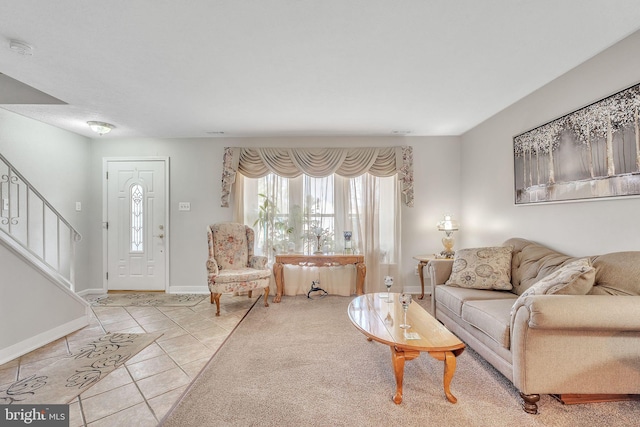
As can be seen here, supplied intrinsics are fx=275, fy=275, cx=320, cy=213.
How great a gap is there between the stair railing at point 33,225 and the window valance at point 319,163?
1908mm

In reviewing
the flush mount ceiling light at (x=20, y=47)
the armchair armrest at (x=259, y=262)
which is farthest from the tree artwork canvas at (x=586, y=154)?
the flush mount ceiling light at (x=20, y=47)

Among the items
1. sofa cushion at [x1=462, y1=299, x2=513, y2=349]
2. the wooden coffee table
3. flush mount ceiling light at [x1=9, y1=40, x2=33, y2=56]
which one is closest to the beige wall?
sofa cushion at [x1=462, y1=299, x2=513, y2=349]

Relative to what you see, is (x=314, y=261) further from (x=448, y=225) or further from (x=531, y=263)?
(x=531, y=263)

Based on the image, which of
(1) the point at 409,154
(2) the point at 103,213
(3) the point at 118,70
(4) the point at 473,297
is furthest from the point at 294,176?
(2) the point at 103,213

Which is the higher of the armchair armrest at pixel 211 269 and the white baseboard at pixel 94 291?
the armchair armrest at pixel 211 269

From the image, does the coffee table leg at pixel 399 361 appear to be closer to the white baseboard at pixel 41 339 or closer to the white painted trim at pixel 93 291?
the white baseboard at pixel 41 339

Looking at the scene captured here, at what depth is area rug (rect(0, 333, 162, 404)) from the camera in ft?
5.89

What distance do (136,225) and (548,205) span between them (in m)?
5.29

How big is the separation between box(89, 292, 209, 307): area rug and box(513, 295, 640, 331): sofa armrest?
3681 millimetres

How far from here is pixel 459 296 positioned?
2.44m

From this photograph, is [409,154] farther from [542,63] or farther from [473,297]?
[473,297]

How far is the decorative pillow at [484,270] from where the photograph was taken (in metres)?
2.59

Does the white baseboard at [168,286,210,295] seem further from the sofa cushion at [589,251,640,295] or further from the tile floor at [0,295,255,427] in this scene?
the sofa cushion at [589,251,640,295]

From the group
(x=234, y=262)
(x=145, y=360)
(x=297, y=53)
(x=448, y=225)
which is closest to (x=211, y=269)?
(x=234, y=262)
